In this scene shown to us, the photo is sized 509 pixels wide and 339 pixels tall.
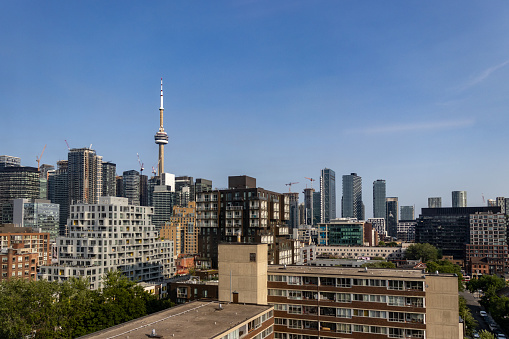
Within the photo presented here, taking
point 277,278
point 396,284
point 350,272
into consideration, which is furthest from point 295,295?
point 396,284

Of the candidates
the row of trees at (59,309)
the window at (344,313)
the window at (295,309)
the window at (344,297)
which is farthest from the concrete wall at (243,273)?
the row of trees at (59,309)

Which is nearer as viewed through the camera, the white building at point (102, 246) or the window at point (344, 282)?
the window at point (344, 282)

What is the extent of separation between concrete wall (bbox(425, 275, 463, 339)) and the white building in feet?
426

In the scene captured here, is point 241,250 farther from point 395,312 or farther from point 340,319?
point 395,312

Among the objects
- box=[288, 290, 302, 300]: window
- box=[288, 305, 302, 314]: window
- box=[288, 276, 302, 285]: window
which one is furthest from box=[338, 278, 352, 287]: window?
box=[288, 305, 302, 314]: window

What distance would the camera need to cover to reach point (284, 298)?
278 ft

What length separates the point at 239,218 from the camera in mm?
162000

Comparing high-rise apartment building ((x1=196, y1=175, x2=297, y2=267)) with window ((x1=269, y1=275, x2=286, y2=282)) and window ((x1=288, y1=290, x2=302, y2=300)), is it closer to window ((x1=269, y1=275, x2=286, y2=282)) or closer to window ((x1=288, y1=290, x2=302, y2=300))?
window ((x1=269, y1=275, x2=286, y2=282))

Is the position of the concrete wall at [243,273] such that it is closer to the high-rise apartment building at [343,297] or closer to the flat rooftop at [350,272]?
the high-rise apartment building at [343,297]

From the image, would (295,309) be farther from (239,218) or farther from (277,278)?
(239,218)

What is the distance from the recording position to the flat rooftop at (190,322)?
5509 centimetres

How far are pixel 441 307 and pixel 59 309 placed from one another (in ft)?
257

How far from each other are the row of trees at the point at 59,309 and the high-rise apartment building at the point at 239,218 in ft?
206

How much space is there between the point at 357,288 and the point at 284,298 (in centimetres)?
1460
